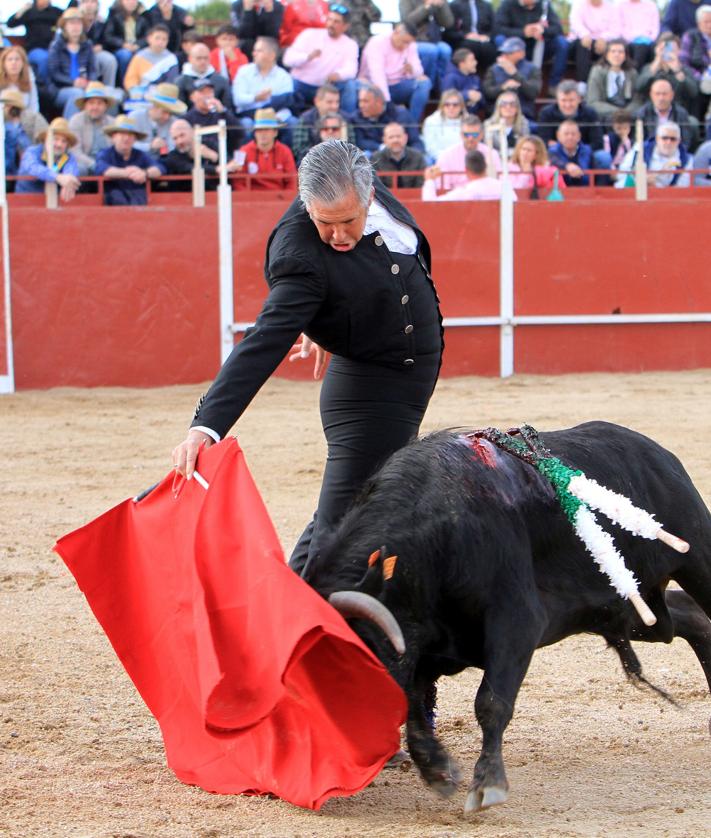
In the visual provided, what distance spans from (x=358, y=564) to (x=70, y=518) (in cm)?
331

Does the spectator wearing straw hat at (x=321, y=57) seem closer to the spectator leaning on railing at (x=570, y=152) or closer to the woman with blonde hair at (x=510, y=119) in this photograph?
the woman with blonde hair at (x=510, y=119)

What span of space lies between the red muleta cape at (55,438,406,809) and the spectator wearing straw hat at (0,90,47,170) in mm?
7297

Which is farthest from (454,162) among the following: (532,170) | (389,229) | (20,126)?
(389,229)

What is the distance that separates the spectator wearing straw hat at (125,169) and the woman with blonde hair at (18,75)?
0.76 meters

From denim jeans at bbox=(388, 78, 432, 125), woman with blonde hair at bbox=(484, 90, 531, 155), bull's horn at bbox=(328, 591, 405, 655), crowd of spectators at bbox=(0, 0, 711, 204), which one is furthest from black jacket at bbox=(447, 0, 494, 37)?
bull's horn at bbox=(328, 591, 405, 655)

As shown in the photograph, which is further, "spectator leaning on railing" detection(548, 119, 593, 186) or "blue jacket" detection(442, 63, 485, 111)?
"blue jacket" detection(442, 63, 485, 111)

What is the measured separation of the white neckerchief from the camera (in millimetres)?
3076

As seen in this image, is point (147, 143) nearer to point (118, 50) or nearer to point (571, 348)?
point (118, 50)

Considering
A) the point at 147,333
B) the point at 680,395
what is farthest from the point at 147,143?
the point at 680,395

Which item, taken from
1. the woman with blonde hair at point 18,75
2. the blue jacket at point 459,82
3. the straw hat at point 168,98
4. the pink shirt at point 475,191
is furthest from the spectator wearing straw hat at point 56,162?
the blue jacket at point 459,82

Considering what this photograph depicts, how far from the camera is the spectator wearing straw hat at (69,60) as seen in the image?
34.4 ft

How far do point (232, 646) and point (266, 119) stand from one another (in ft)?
25.9

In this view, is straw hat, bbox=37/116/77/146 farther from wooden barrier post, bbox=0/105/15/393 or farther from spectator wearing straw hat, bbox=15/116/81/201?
wooden barrier post, bbox=0/105/15/393

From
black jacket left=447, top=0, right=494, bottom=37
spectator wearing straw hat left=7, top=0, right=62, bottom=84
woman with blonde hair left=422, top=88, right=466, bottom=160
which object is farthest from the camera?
black jacket left=447, top=0, right=494, bottom=37
